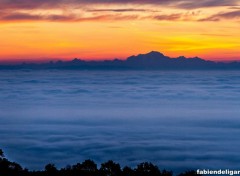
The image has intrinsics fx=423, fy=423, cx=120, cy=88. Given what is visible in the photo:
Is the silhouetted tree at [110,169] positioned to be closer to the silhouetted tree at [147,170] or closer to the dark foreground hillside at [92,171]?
the dark foreground hillside at [92,171]

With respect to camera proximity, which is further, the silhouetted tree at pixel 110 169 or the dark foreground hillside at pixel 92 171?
the silhouetted tree at pixel 110 169

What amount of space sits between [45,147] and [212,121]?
26.0m

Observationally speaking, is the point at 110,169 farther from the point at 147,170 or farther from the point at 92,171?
the point at 147,170

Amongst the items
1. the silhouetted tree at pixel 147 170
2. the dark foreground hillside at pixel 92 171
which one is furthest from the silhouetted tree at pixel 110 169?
the silhouetted tree at pixel 147 170

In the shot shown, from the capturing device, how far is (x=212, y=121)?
2188 inches

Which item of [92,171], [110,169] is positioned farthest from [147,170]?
[92,171]

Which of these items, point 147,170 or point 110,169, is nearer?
point 147,170

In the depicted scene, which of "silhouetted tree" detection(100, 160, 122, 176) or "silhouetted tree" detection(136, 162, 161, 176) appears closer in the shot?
"silhouetted tree" detection(136, 162, 161, 176)

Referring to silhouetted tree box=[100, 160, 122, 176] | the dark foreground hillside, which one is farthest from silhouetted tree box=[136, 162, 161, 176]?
silhouetted tree box=[100, 160, 122, 176]

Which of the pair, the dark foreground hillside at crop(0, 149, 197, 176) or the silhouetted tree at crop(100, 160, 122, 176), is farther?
the silhouetted tree at crop(100, 160, 122, 176)

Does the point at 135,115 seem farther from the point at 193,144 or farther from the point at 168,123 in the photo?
the point at 193,144

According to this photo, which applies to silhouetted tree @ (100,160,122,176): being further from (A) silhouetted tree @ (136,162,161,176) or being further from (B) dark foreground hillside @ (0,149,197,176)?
(A) silhouetted tree @ (136,162,161,176)

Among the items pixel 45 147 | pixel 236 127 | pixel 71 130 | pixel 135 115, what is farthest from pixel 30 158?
pixel 135 115

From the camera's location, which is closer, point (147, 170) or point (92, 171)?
point (147, 170)
